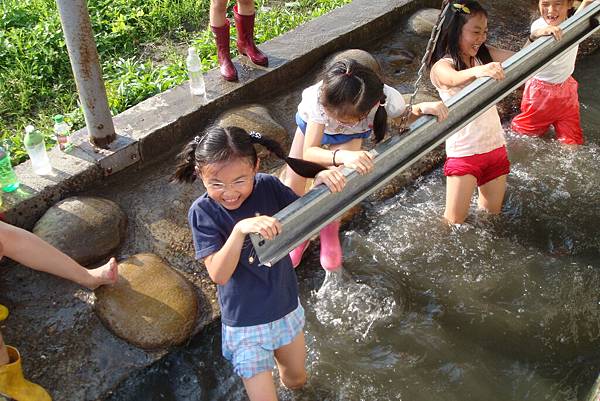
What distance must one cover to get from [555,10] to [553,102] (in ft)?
2.42

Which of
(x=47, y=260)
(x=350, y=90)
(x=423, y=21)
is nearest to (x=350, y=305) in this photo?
(x=350, y=90)

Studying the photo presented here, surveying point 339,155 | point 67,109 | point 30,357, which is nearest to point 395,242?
point 339,155

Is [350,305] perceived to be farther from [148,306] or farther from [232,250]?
[232,250]

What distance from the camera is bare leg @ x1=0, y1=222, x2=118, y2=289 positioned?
338 cm

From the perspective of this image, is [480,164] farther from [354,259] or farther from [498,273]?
[354,259]

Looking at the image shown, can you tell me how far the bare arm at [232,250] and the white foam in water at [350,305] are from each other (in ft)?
4.08

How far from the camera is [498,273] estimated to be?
4.21 m

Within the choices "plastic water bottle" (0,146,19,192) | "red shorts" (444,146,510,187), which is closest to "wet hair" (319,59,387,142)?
"red shorts" (444,146,510,187)

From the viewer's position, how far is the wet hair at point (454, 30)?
3.70 metres

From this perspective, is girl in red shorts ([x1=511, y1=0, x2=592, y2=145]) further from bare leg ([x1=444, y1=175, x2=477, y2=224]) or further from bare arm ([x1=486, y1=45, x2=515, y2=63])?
bare leg ([x1=444, y1=175, x2=477, y2=224])

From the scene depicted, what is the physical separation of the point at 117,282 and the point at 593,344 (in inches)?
109

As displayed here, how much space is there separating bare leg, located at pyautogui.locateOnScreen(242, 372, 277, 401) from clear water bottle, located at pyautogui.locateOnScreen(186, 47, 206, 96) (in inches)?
104

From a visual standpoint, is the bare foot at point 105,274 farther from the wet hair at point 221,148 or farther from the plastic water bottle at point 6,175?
the wet hair at point 221,148

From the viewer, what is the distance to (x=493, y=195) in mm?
4387
